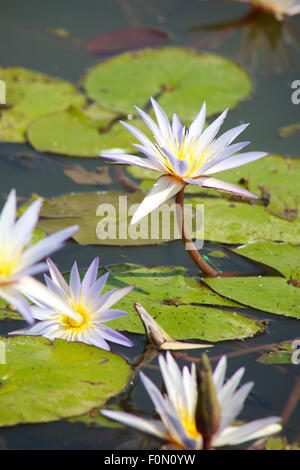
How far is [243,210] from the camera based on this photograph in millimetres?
3781

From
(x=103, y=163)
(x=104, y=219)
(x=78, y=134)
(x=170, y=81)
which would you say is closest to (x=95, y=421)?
(x=104, y=219)

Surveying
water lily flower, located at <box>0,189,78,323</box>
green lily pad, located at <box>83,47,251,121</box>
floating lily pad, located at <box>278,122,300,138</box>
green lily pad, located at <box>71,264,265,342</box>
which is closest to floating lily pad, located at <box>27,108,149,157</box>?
green lily pad, located at <box>83,47,251,121</box>

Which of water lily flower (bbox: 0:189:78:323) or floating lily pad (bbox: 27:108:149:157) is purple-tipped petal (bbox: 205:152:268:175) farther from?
floating lily pad (bbox: 27:108:149:157)

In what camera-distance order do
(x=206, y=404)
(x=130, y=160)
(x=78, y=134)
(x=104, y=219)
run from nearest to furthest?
(x=206, y=404) < (x=130, y=160) < (x=104, y=219) < (x=78, y=134)

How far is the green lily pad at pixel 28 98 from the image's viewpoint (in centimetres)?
467

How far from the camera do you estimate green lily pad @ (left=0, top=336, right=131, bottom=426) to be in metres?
2.37

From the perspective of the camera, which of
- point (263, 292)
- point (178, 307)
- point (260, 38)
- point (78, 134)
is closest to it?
point (178, 307)

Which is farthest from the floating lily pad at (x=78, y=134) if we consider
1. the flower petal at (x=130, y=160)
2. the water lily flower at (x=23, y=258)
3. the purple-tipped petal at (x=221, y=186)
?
the water lily flower at (x=23, y=258)

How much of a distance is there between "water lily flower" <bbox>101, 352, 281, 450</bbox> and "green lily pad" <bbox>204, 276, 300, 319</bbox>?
2.64 ft

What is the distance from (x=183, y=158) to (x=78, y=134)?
6.38 ft

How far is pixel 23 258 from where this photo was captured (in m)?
2.07

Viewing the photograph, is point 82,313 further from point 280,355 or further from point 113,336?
point 280,355
